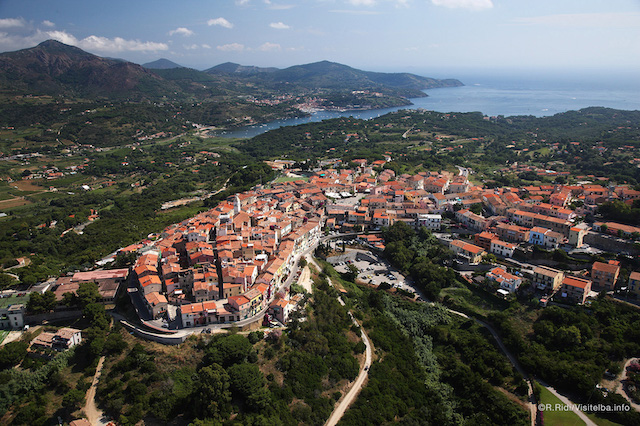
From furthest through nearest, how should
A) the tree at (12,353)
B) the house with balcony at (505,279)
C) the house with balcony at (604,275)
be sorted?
1. the house with balcony at (505,279)
2. the house with balcony at (604,275)
3. the tree at (12,353)

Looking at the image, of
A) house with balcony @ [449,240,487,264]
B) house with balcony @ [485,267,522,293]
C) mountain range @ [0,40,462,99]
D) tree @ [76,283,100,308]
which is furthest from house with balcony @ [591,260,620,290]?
mountain range @ [0,40,462,99]

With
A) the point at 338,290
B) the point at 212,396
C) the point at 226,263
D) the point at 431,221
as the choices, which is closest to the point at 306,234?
the point at 338,290

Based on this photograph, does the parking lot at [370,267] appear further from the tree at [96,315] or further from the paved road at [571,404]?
the tree at [96,315]

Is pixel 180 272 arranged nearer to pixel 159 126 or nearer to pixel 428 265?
pixel 428 265

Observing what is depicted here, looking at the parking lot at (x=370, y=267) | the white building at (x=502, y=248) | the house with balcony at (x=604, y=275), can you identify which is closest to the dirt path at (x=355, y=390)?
the parking lot at (x=370, y=267)

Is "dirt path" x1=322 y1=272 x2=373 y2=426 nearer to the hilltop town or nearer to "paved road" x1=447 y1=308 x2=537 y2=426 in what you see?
the hilltop town

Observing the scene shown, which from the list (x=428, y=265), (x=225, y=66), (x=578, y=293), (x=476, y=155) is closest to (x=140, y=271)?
(x=428, y=265)

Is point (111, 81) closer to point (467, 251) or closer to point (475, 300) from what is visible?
point (467, 251)
